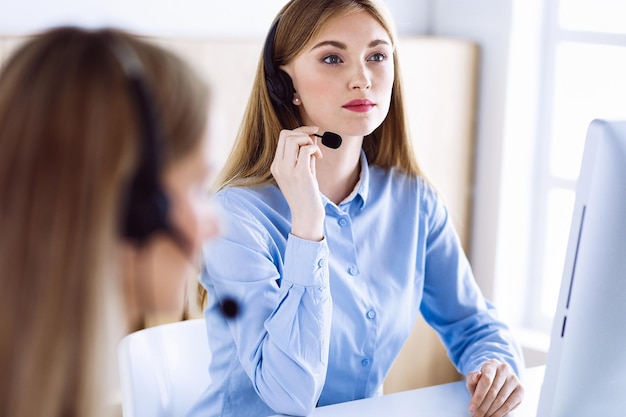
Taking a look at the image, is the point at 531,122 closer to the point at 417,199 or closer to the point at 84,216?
the point at 417,199

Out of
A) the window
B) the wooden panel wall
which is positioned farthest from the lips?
the window

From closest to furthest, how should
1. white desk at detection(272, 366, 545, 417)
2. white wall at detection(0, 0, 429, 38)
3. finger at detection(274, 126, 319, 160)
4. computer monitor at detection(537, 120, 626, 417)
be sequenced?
1. computer monitor at detection(537, 120, 626, 417)
2. white desk at detection(272, 366, 545, 417)
3. finger at detection(274, 126, 319, 160)
4. white wall at detection(0, 0, 429, 38)

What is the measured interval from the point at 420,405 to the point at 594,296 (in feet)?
1.44

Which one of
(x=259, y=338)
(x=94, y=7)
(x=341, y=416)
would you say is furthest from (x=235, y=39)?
(x=341, y=416)

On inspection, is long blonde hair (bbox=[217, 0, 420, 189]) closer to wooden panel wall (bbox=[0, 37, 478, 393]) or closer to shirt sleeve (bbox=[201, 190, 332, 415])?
shirt sleeve (bbox=[201, 190, 332, 415])

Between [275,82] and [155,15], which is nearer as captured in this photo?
[275,82]

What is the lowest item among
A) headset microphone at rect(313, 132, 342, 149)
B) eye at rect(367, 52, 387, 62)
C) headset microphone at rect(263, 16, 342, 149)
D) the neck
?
the neck

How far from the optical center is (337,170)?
166 centimetres

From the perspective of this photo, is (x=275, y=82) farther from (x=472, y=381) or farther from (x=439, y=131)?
(x=439, y=131)

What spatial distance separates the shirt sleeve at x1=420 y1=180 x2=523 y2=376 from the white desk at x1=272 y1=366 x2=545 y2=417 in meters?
0.20

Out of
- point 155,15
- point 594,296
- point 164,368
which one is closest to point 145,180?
Answer: point 594,296

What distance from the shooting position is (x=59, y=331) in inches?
24.2

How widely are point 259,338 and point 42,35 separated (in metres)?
0.81

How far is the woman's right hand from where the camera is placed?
1.39m
